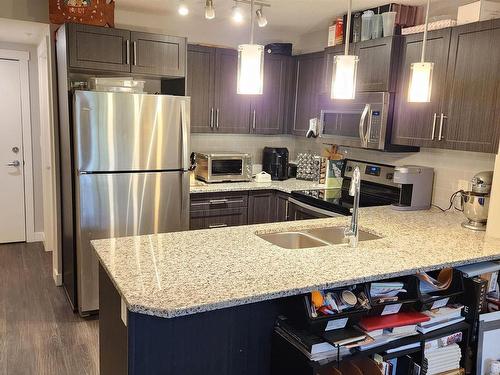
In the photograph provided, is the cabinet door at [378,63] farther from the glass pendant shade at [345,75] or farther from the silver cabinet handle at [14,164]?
the silver cabinet handle at [14,164]

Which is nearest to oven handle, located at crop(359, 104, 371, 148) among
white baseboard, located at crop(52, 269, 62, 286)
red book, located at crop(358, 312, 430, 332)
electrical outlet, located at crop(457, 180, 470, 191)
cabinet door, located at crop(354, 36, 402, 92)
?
cabinet door, located at crop(354, 36, 402, 92)

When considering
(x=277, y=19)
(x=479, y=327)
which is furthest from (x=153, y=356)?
(x=277, y=19)

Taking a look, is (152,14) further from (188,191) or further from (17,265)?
(17,265)

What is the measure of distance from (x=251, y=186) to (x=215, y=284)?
2.42 metres

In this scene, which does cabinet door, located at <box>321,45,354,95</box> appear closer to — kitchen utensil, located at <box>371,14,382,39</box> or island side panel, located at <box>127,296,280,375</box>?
kitchen utensil, located at <box>371,14,382,39</box>

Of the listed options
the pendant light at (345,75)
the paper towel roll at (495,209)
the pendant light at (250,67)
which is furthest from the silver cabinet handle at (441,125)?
the pendant light at (250,67)

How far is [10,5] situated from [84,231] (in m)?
1.83

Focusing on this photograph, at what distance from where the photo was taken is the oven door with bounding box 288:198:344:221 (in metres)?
3.44

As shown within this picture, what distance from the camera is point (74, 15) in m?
3.32

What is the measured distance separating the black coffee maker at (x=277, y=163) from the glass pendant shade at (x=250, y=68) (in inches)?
91.2

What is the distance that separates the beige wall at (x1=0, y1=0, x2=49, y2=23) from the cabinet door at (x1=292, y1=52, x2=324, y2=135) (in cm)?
229

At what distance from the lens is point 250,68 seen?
211cm

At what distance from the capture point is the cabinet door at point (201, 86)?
4.01 m

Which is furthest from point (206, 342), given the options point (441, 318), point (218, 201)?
point (218, 201)
